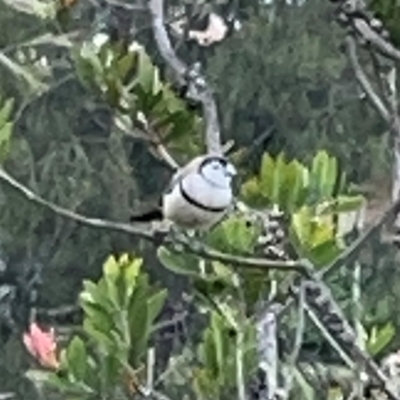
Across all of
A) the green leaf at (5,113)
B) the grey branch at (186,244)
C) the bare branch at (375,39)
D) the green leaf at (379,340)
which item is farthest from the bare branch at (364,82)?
the green leaf at (5,113)

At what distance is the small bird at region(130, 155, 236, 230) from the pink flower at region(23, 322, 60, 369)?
34cm

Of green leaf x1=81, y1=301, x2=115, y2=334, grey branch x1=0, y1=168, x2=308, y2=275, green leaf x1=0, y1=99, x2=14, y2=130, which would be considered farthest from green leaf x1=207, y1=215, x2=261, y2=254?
green leaf x1=0, y1=99, x2=14, y2=130

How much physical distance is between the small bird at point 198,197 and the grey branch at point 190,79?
17cm

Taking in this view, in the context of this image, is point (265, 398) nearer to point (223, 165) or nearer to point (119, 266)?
point (119, 266)

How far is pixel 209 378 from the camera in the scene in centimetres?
162

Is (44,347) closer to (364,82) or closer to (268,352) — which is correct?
(268,352)

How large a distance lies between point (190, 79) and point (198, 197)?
2.19 feet

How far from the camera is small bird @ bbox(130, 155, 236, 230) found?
7.45ft

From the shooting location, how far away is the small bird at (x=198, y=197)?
2.27m

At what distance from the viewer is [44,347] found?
1.81m

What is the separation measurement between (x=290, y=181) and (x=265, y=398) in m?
0.24

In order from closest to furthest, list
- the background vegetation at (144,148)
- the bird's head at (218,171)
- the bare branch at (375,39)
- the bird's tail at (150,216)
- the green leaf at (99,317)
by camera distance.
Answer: the bare branch at (375,39)
the green leaf at (99,317)
the bird's head at (218,171)
the bird's tail at (150,216)
the background vegetation at (144,148)

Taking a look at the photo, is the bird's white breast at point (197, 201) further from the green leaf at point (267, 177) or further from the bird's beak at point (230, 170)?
the green leaf at point (267, 177)

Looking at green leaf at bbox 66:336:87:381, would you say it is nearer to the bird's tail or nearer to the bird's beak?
the bird's beak
